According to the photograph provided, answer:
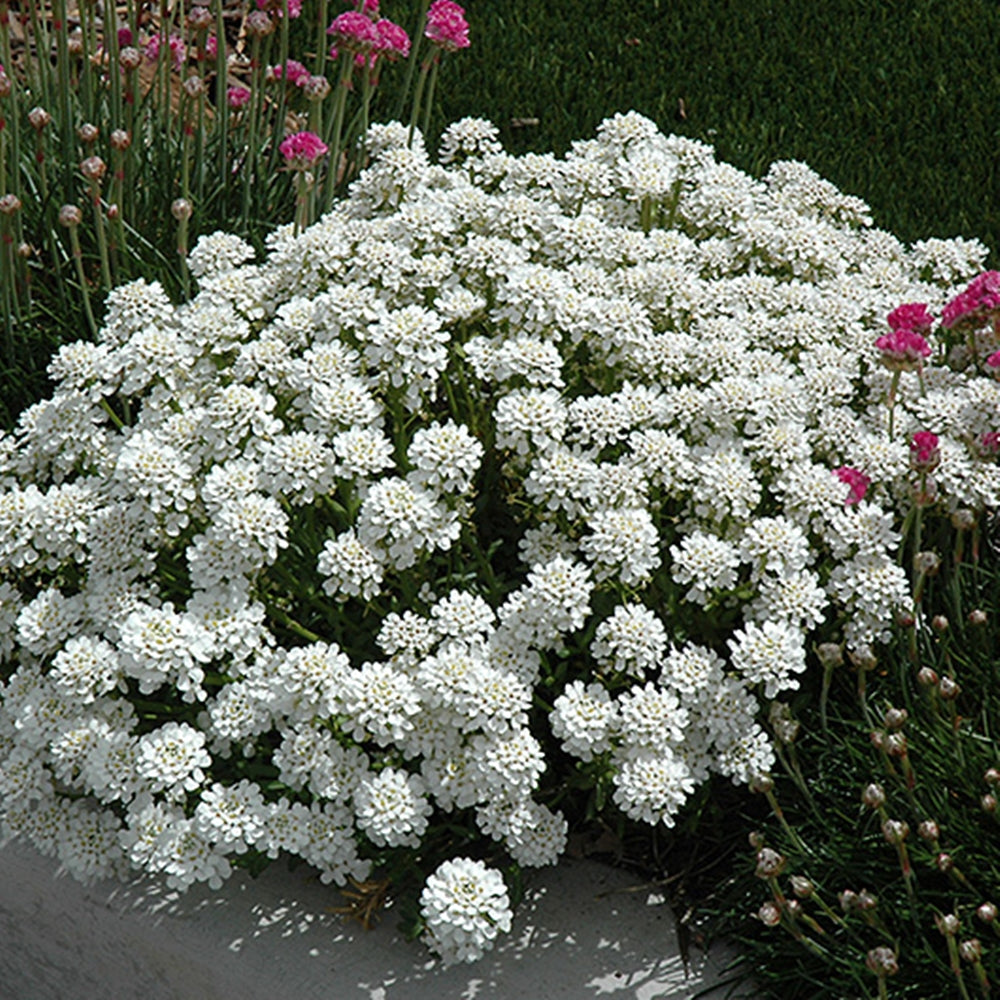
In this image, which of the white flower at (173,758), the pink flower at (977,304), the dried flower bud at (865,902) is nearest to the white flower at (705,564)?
the dried flower bud at (865,902)

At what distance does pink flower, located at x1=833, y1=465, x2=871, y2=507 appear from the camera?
258 cm

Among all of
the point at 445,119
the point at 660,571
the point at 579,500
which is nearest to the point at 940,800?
the point at 660,571

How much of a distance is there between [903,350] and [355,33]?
1749mm

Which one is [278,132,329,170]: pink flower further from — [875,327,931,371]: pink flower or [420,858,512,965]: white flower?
[420,858,512,965]: white flower

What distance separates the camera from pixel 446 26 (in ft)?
12.2

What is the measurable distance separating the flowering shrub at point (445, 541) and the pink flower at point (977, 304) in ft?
0.45

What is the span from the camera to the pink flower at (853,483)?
8.45ft

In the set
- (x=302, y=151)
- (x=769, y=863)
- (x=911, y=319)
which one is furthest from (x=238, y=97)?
(x=769, y=863)

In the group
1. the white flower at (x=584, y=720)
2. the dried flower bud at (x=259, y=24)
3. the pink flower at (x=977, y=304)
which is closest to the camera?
the white flower at (x=584, y=720)

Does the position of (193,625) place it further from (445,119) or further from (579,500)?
(445,119)

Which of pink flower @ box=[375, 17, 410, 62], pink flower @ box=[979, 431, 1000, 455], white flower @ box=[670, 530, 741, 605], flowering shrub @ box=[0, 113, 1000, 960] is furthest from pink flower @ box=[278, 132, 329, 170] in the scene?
pink flower @ box=[979, 431, 1000, 455]

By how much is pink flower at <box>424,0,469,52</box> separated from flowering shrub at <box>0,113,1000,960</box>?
2.53ft

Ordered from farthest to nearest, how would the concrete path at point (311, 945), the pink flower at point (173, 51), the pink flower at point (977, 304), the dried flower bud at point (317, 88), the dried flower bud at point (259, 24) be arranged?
the pink flower at point (173, 51)
the dried flower bud at point (259, 24)
the dried flower bud at point (317, 88)
the pink flower at point (977, 304)
the concrete path at point (311, 945)

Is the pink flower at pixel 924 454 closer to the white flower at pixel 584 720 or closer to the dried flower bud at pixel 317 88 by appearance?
the white flower at pixel 584 720
